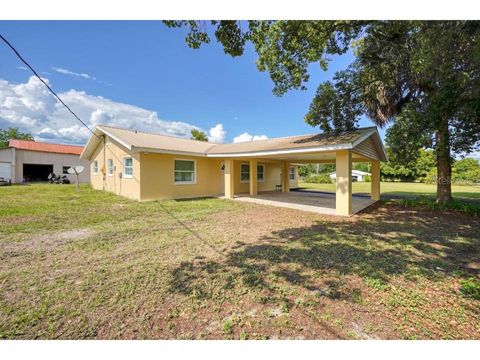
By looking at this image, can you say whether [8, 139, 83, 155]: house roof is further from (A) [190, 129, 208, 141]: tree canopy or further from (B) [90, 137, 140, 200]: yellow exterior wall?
(A) [190, 129, 208, 141]: tree canopy

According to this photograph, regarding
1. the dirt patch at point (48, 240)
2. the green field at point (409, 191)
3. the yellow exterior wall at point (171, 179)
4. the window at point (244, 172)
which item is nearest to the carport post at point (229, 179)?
the yellow exterior wall at point (171, 179)

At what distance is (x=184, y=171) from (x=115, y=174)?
428cm

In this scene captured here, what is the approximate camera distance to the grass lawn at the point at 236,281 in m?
2.29

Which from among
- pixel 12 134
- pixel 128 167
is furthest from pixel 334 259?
pixel 12 134

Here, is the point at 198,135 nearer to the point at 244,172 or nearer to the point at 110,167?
the point at 244,172

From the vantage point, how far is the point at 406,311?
2.56m

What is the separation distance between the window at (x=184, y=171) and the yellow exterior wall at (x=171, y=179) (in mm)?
200

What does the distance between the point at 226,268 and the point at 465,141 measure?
12.2m

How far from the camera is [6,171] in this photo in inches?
827

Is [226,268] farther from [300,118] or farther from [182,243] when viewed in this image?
[300,118]

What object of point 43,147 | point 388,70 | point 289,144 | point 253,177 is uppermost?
point 388,70

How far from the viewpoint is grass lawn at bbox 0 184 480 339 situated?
90.0 inches

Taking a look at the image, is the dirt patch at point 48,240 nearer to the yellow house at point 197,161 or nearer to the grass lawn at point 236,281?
the grass lawn at point 236,281

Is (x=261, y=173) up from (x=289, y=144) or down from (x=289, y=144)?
down
